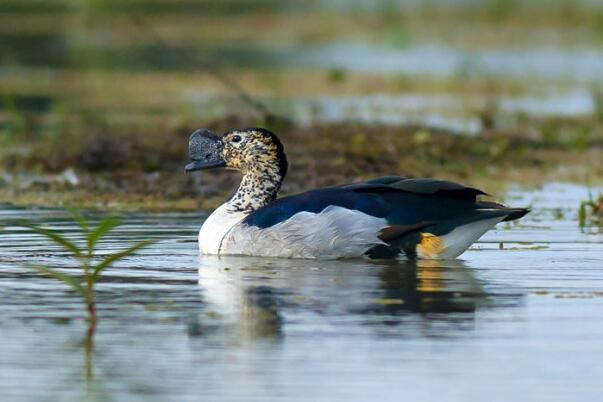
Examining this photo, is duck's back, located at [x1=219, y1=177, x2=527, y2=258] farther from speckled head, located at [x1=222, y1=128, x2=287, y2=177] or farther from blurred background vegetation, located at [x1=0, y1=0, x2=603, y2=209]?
blurred background vegetation, located at [x1=0, y1=0, x2=603, y2=209]

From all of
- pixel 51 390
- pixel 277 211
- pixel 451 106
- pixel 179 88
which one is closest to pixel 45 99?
pixel 179 88

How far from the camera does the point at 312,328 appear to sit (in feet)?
24.6

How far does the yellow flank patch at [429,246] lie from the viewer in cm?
971

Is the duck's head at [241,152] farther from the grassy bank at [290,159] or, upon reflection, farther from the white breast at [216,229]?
the grassy bank at [290,159]

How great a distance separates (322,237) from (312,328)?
2317 mm

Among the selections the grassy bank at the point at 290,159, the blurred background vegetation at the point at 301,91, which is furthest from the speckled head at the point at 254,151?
the blurred background vegetation at the point at 301,91

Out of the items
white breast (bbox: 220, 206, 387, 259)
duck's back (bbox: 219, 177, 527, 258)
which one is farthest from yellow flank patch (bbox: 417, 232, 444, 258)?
white breast (bbox: 220, 206, 387, 259)

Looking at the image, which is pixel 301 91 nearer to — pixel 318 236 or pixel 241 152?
pixel 241 152

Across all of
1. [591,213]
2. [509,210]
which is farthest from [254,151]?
[591,213]

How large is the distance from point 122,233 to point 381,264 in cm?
228

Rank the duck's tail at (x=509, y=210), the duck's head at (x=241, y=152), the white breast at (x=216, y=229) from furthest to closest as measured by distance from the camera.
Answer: the duck's head at (x=241, y=152) < the white breast at (x=216, y=229) < the duck's tail at (x=509, y=210)

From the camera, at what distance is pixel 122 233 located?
1125 centimetres

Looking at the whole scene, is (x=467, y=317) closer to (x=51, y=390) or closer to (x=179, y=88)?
(x=51, y=390)

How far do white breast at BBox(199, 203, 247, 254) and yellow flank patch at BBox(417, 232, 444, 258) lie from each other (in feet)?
3.97
